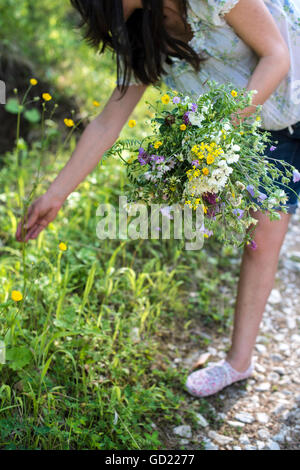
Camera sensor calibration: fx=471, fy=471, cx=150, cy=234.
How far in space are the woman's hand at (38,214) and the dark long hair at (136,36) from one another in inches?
17.5

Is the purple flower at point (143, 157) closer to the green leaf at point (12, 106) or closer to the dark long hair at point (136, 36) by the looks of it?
the dark long hair at point (136, 36)

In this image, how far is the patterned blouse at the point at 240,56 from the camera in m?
1.42

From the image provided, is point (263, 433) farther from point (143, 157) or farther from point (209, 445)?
point (143, 157)

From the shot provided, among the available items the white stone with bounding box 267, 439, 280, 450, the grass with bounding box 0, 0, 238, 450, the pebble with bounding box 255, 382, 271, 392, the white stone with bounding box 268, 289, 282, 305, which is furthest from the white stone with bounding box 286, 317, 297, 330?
the white stone with bounding box 267, 439, 280, 450

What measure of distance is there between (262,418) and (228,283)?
82cm

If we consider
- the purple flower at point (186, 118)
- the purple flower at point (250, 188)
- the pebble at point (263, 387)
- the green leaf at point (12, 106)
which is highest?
the purple flower at point (186, 118)

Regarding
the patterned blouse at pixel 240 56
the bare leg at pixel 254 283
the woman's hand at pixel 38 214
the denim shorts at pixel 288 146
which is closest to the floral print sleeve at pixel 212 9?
the patterned blouse at pixel 240 56

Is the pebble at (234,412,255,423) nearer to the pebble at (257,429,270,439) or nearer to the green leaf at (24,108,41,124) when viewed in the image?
the pebble at (257,429,270,439)

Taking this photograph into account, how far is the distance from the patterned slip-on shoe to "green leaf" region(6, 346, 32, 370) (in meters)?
0.67

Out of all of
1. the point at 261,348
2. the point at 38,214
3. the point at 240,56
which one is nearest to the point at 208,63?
the point at 240,56

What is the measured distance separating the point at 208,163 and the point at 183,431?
108 cm

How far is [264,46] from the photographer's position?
53.3 inches

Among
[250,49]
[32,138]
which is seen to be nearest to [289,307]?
[250,49]

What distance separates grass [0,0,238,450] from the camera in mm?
1486
